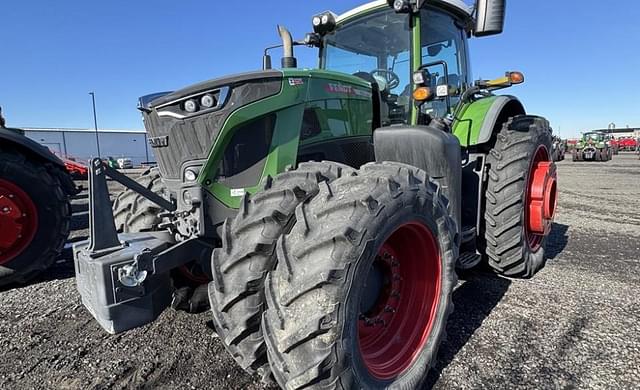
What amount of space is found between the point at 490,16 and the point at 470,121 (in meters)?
1.11

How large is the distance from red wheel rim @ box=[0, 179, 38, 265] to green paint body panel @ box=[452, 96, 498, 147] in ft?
13.9

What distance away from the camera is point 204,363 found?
2.49 metres

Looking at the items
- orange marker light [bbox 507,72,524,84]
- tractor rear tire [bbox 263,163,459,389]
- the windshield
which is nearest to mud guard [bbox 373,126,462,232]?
tractor rear tire [bbox 263,163,459,389]

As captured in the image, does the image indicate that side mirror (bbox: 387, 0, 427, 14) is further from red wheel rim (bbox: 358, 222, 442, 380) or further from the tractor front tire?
the tractor front tire

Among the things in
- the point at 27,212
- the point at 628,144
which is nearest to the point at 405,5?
the point at 27,212

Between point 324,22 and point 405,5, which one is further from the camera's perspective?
point 324,22

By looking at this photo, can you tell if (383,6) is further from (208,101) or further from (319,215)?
(319,215)

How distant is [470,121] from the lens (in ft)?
13.0

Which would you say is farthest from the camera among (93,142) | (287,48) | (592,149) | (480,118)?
(93,142)

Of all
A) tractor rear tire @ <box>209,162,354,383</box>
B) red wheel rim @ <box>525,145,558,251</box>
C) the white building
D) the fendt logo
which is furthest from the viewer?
the white building

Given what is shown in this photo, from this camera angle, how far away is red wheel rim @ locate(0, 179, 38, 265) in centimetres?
387

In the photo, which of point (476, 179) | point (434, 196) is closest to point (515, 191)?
point (476, 179)

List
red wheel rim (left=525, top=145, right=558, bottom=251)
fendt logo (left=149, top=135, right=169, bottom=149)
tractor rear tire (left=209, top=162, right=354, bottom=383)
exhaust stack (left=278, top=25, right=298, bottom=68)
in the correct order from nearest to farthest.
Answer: tractor rear tire (left=209, top=162, right=354, bottom=383)
fendt logo (left=149, top=135, right=169, bottom=149)
exhaust stack (left=278, top=25, right=298, bottom=68)
red wheel rim (left=525, top=145, right=558, bottom=251)

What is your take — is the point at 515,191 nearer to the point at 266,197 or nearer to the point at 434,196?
the point at 434,196
